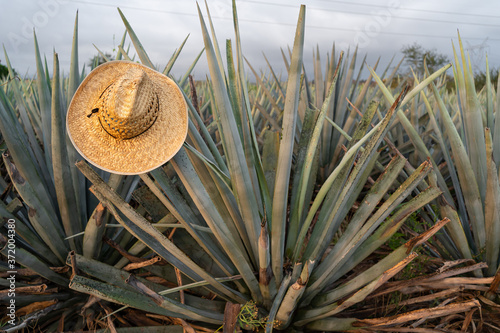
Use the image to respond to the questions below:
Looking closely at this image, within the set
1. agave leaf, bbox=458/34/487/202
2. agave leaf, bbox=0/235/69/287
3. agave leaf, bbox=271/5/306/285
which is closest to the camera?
agave leaf, bbox=271/5/306/285

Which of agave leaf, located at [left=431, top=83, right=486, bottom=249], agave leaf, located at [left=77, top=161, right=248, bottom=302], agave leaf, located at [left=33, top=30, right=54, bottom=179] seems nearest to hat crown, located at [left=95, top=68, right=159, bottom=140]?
agave leaf, located at [left=77, top=161, right=248, bottom=302]

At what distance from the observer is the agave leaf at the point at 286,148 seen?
0.78m

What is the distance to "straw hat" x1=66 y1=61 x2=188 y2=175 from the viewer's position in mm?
858

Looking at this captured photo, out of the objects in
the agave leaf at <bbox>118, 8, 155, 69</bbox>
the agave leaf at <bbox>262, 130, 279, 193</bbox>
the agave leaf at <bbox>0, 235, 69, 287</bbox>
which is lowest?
the agave leaf at <bbox>0, 235, 69, 287</bbox>

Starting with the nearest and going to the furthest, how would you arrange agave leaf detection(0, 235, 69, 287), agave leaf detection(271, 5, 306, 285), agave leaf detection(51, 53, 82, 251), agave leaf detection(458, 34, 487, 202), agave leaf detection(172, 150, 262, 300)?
agave leaf detection(271, 5, 306, 285), agave leaf detection(172, 150, 262, 300), agave leaf detection(0, 235, 69, 287), agave leaf detection(51, 53, 82, 251), agave leaf detection(458, 34, 487, 202)

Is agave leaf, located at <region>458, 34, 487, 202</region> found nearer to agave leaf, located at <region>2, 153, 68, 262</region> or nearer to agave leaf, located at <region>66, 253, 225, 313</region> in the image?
agave leaf, located at <region>66, 253, 225, 313</region>

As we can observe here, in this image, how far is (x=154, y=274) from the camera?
1.14 metres

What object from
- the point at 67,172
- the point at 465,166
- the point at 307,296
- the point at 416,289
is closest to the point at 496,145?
the point at 465,166

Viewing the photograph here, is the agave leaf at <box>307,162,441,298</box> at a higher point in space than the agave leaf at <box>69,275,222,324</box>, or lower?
higher

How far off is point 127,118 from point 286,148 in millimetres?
396

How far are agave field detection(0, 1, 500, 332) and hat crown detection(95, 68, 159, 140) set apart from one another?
0.10 metres

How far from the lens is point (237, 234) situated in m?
1.02

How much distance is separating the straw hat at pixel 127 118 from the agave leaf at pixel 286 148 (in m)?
0.25

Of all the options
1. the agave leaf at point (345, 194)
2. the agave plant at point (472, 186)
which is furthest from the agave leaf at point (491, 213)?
the agave leaf at point (345, 194)
